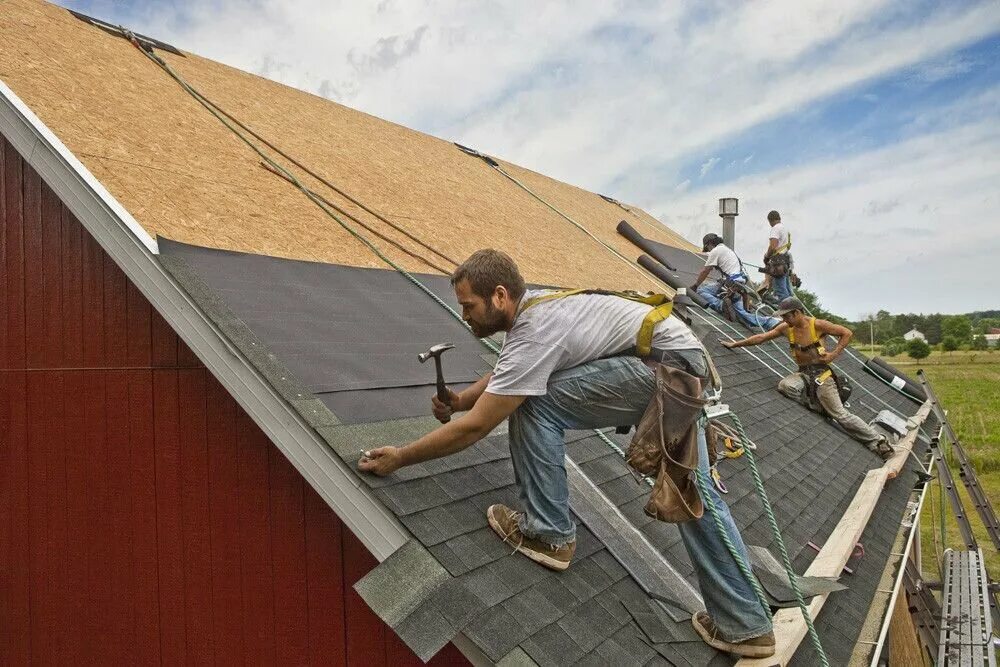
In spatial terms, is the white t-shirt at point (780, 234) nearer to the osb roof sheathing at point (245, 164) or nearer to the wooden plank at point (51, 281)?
the osb roof sheathing at point (245, 164)

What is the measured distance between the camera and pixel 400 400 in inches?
128

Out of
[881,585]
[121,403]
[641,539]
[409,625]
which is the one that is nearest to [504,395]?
[409,625]

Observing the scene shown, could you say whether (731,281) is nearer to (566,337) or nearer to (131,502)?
Result: (566,337)

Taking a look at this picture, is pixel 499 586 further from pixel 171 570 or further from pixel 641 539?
pixel 171 570

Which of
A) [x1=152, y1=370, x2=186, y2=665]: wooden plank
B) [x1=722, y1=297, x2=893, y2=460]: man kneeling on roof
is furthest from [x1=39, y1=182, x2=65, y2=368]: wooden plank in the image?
[x1=722, y1=297, x2=893, y2=460]: man kneeling on roof

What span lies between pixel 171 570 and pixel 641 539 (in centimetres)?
247

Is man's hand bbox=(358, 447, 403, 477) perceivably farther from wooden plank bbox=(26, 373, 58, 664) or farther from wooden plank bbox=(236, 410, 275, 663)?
wooden plank bbox=(26, 373, 58, 664)

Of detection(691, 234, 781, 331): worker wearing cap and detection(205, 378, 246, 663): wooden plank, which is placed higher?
detection(691, 234, 781, 331): worker wearing cap

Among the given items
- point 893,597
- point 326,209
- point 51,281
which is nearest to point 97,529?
point 51,281

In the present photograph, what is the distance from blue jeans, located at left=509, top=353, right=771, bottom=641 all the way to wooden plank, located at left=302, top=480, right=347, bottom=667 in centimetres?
104

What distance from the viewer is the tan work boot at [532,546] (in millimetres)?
2615

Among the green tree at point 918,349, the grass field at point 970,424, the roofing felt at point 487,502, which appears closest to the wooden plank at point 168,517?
the roofing felt at point 487,502

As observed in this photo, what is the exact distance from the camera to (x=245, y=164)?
523 cm

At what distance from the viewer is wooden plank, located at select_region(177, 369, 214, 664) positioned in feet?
12.1
